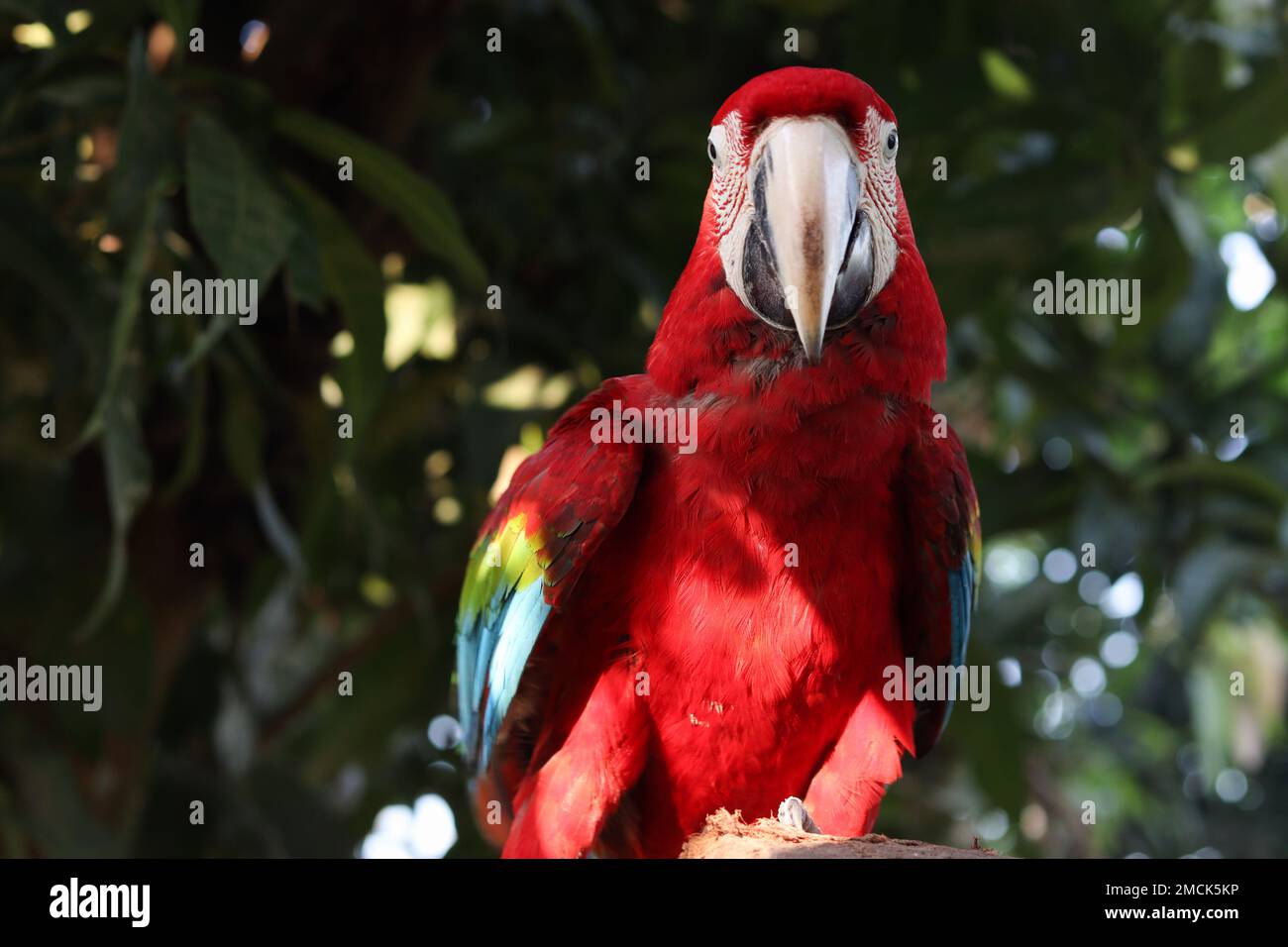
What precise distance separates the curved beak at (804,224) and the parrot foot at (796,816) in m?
0.59

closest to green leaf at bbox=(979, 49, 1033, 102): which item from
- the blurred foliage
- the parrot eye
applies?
the blurred foliage

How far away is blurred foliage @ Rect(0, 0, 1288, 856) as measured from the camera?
2.09 m

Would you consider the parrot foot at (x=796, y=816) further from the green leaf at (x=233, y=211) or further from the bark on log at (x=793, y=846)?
the green leaf at (x=233, y=211)

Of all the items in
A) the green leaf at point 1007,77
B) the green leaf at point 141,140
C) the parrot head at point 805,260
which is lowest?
the parrot head at point 805,260

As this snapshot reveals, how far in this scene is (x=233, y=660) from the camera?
10.8 ft

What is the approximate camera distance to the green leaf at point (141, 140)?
1748 mm

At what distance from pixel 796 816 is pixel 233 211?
119 cm

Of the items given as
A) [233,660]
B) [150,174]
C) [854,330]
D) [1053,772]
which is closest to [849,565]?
[854,330]

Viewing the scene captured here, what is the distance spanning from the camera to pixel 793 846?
1.29 m

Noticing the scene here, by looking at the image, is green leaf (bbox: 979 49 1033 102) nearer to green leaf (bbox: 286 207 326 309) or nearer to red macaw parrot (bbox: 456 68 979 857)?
red macaw parrot (bbox: 456 68 979 857)

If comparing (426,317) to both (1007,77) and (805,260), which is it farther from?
(805,260)

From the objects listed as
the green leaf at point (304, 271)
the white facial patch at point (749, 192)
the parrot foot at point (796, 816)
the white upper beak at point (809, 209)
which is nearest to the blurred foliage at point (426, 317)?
the green leaf at point (304, 271)

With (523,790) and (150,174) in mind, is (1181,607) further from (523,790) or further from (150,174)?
(150,174)

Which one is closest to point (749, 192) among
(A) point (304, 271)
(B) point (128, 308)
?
(A) point (304, 271)
